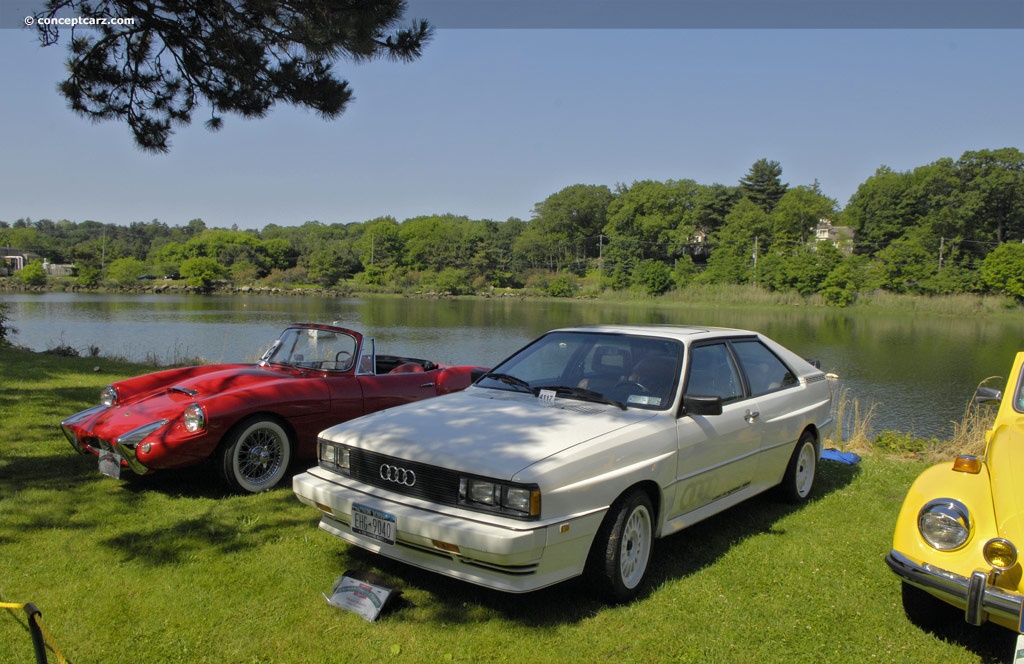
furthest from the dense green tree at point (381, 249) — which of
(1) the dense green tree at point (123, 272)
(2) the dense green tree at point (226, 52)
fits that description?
(2) the dense green tree at point (226, 52)

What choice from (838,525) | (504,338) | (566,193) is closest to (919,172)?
(566,193)

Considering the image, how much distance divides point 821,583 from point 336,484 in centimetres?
290

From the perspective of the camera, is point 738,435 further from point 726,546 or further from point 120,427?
point 120,427

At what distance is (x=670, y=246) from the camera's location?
7869 centimetres

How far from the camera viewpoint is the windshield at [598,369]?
435 centimetres

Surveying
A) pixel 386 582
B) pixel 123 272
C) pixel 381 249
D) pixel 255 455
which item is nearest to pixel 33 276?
pixel 123 272

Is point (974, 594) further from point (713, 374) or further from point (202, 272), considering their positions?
point (202, 272)

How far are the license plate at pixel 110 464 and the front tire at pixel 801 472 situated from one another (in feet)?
16.7

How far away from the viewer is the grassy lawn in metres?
3.11

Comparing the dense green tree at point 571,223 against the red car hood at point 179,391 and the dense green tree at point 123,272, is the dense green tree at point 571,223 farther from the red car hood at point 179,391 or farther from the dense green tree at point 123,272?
the red car hood at point 179,391

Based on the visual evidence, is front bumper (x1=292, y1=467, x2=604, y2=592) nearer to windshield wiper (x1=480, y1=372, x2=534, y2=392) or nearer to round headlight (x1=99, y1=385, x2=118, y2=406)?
windshield wiper (x1=480, y1=372, x2=534, y2=392)

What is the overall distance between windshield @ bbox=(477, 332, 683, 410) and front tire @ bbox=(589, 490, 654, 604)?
2.32 ft

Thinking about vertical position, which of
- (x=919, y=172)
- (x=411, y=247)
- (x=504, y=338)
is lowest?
(x=504, y=338)

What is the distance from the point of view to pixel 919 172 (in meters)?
66.9
